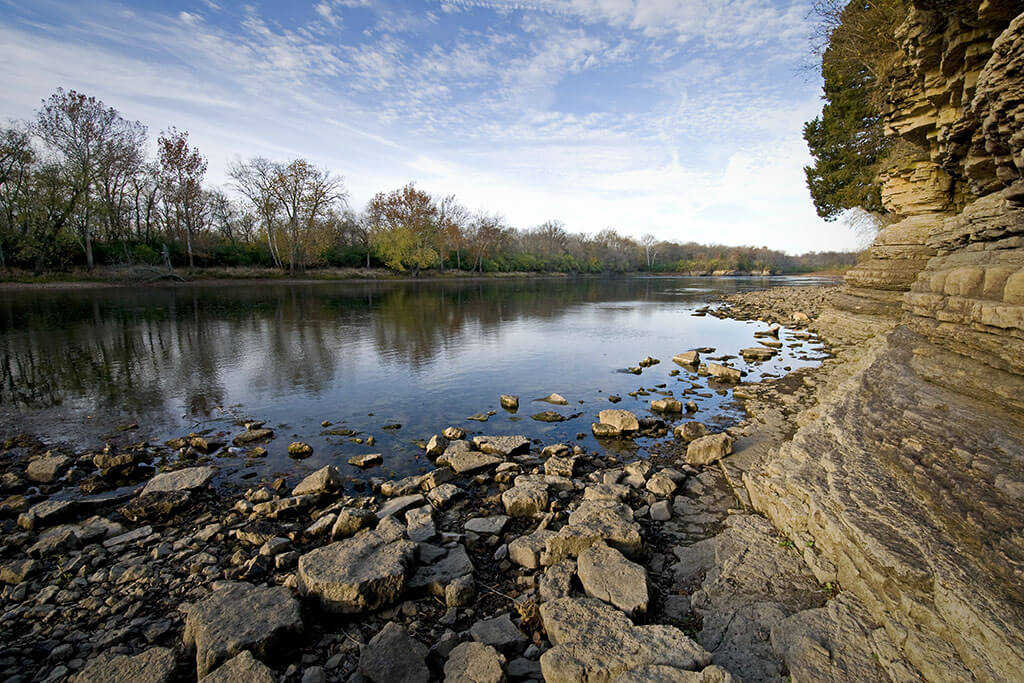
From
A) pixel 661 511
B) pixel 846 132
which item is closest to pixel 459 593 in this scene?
pixel 661 511

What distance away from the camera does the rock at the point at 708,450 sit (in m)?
6.16

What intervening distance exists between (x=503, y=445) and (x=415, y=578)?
2978 mm

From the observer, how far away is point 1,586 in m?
3.71

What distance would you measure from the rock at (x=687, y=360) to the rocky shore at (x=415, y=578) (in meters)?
6.89

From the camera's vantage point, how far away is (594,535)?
3986 millimetres

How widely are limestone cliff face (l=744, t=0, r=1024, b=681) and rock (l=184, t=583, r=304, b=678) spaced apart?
3941mm

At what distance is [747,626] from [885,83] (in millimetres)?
15346

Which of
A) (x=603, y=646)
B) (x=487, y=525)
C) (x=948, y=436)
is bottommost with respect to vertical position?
(x=487, y=525)

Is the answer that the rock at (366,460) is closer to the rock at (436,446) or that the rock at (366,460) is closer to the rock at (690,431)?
the rock at (436,446)

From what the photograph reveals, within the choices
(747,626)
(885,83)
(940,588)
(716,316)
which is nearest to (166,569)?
(747,626)

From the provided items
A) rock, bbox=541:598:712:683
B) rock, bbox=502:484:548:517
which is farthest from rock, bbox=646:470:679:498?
rock, bbox=541:598:712:683

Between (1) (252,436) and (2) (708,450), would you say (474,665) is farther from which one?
(1) (252,436)

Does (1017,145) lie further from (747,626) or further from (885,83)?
(885,83)

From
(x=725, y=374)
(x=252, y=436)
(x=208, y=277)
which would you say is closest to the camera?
(x=252, y=436)
